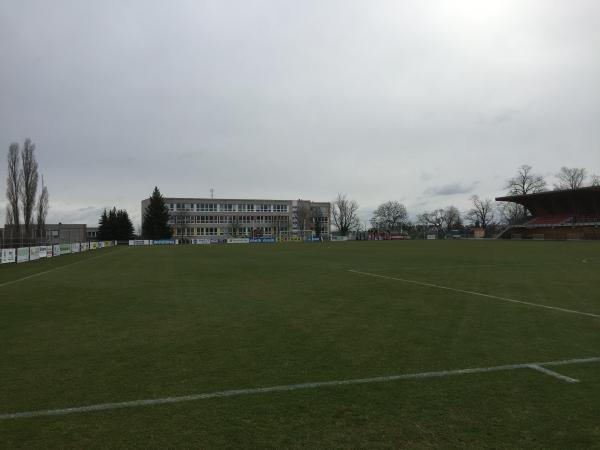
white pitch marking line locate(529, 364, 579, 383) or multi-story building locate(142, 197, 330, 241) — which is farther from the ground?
multi-story building locate(142, 197, 330, 241)

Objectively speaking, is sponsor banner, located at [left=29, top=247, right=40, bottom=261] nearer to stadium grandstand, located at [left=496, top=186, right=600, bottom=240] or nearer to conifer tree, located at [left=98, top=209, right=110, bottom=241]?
conifer tree, located at [left=98, top=209, right=110, bottom=241]

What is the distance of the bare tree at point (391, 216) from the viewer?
142m

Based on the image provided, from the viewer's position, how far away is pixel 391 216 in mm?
141750

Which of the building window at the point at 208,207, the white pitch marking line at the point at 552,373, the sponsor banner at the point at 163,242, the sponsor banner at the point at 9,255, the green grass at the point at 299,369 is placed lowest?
the white pitch marking line at the point at 552,373

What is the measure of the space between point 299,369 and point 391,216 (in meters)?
139

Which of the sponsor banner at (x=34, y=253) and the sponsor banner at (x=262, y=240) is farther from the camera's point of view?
the sponsor banner at (x=262, y=240)

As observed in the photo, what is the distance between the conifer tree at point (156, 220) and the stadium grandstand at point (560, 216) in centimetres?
7354

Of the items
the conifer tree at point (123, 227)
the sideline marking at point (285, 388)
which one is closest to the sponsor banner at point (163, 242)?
the conifer tree at point (123, 227)

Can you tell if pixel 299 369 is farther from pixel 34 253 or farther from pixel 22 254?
pixel 34 253

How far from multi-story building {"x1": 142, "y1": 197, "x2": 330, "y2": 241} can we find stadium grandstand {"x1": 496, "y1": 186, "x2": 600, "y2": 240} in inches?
2073

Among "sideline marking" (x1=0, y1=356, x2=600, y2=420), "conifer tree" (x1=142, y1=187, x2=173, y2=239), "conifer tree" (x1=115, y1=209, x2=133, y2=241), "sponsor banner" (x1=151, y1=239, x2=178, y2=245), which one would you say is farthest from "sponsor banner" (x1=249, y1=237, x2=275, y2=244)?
"sideline marking" (x1=0, y1=356, x2=600, y2=420)

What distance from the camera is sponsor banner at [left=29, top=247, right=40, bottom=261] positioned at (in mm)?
34438

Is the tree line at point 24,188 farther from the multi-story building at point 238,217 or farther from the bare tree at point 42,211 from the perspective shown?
the multi-story building at point 238,217

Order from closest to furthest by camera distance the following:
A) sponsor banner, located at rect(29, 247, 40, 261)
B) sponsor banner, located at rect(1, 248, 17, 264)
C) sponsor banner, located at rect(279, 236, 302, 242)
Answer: sponsor banner, located at rect(1, 248, 17, 264)
sponsor banner, located at rect(29, 247, 40, 261)
sponsor banner, located at rect(279, 236, 302, 242)
